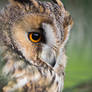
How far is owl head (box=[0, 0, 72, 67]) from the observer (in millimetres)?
1450

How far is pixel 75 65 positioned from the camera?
171 inches

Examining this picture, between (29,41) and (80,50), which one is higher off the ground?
(29,41)

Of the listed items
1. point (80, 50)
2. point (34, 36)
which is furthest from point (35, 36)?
point (80, 50)

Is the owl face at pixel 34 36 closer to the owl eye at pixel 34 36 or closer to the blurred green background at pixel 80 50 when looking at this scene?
the owl eye at pixel 34 36

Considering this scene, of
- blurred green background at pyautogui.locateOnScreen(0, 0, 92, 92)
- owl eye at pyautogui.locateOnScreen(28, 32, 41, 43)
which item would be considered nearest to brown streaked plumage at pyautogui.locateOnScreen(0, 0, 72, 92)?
owl eye at pyautogui.locateOnScreen(28, 32, 41, 43)

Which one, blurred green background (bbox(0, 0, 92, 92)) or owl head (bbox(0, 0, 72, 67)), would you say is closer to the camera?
owl head (bbox(0, 0, 72, 67))

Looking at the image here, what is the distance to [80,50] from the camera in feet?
15.8

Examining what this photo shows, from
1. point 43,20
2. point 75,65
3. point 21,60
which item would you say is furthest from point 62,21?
point 75,65

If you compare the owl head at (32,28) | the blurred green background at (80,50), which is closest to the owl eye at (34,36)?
the owl head at (32,28)

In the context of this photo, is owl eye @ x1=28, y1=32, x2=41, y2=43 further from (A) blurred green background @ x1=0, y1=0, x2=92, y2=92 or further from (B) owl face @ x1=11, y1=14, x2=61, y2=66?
(A) blurred green background @ x1=0, y1=0, x2=92, y2=92

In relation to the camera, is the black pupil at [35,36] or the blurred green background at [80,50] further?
the blurred green background at [80,50]

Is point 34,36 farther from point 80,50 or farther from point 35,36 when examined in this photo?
point 80,50

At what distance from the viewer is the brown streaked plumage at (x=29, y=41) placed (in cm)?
145

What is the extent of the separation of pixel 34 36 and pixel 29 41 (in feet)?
0.15
